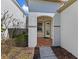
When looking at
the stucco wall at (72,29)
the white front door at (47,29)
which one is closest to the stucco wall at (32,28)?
the stucco wall at (72,29)

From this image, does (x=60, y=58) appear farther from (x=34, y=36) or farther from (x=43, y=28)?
(x=43, y=28)

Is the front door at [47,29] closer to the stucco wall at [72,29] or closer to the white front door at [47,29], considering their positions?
the white front door at [47,29]

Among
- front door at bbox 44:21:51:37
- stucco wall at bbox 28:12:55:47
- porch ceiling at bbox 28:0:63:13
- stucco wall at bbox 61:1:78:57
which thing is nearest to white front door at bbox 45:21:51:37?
front door at bbox 44:21:51:37

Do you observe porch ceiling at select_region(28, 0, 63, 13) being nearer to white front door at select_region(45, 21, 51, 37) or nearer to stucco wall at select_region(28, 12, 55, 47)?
stucco wall at select_region(28, 12, 55, 47)

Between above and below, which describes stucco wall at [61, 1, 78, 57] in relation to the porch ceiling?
below

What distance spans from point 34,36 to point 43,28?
8459 mm

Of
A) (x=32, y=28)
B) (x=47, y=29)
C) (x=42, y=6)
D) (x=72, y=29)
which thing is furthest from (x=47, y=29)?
(x=72, y=29)

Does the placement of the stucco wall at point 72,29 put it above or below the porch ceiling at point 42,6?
below

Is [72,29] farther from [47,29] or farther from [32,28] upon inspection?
[47,29]

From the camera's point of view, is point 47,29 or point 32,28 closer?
point 32,28

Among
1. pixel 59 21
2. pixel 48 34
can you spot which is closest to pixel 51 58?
pixel 59 21

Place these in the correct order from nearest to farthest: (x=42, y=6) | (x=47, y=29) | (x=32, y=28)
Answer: (x=32, y=28)
(x=42, y=6)
(x=47, y=29)

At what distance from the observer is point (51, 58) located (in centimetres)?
736

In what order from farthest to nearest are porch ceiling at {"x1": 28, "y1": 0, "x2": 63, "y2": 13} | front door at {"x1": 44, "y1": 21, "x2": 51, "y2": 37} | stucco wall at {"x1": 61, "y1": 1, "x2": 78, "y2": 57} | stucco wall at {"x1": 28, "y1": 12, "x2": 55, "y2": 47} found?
front door at {"x1": 44, "y1": 21, "x2": 51, "y2": 37}, porch ceiling at {"x1": 28, "y1": 0, "x2": 63, "y2": 13}, stucco wall at {"x1": 28, "y1": 12, "x2": 55, "y2": 47}, stucco wall at {"x1": 61, "y1": 1, "x2": 78, "y2": 57}
